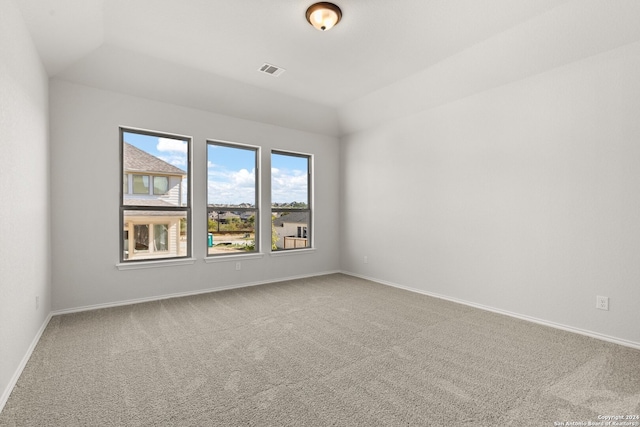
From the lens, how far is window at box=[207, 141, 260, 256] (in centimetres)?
A: 482

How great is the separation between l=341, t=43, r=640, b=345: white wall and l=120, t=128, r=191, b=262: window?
3.15m


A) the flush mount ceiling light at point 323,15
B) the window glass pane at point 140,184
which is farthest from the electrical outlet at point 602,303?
the window glass pane at point 140,184

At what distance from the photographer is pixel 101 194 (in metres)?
3.85

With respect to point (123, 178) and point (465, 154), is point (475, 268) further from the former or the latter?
point (123, 178)

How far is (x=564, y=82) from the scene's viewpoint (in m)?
3.22

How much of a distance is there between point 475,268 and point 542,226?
94 centimetres

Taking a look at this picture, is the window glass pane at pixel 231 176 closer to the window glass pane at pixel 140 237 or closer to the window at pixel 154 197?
the window at pixel 154 197

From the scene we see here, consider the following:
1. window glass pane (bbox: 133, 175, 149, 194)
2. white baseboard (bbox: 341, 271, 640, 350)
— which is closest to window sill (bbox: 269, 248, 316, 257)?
white baseboard (bbox: 341, 271, 640, 350)

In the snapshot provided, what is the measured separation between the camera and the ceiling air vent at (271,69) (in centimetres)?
388

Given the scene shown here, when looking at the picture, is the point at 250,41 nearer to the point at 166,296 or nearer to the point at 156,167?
the point at 156,167

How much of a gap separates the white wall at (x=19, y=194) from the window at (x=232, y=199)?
200 centimetres

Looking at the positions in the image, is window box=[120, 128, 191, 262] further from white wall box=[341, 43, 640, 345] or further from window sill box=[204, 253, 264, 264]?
white wall box=[341, 43, 640, 345]

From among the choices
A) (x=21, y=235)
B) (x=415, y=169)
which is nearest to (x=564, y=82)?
(x=415, y=169)

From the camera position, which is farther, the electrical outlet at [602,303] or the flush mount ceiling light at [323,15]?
the electrical outlet at [602,303]
